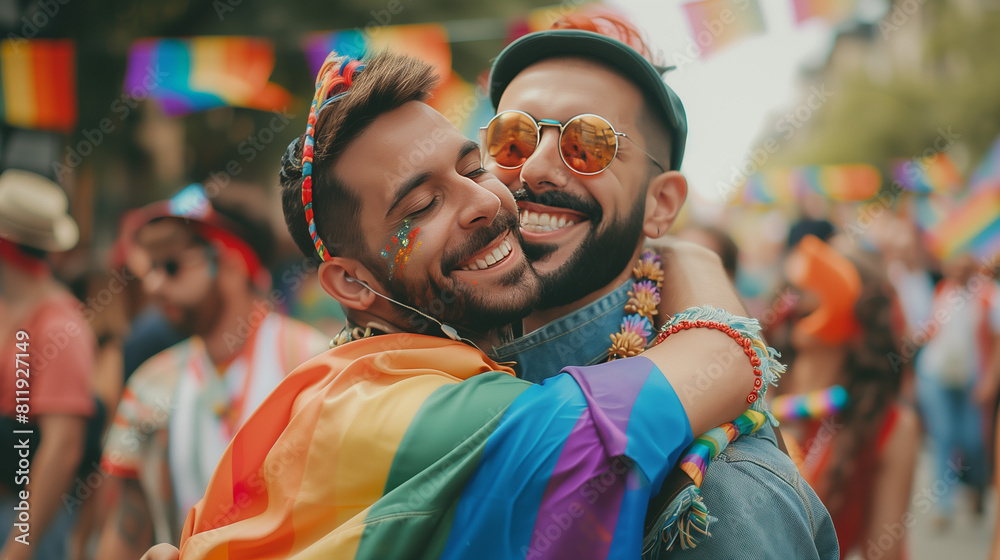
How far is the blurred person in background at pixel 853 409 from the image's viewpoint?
4.52 m

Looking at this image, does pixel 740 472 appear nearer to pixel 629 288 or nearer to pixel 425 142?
pixel 629 288

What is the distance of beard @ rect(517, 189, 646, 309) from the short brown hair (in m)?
0.53

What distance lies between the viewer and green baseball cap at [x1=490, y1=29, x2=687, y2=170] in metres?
2.37

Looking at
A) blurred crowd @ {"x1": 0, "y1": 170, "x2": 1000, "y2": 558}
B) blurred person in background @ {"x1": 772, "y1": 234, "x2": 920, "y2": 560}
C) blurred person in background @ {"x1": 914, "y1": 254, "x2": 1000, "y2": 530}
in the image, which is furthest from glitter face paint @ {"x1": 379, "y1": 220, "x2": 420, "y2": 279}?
blurred person in background @ {"x1": 914, "y1": 254, "x2": 1000, "y2": 530}

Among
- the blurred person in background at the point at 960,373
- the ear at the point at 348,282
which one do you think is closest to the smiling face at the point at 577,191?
the ear at the point at 348,282

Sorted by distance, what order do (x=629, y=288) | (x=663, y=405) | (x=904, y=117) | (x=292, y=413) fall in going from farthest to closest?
(x=904, y=117) → (x=629, y=288) → (x=292, y=413) → (x=663, y=405)

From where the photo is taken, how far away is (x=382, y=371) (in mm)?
1782

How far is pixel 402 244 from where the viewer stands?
77.3 inches

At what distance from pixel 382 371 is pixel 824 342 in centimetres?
406

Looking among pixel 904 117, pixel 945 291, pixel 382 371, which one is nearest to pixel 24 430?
pixel 382 371

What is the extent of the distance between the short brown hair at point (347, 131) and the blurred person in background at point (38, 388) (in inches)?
118

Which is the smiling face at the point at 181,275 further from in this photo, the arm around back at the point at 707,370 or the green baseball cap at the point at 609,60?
the arm around back at the point at 707,370

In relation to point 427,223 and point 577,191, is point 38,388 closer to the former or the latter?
point 427,223

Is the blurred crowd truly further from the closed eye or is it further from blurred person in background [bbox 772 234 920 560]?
the closed eye
